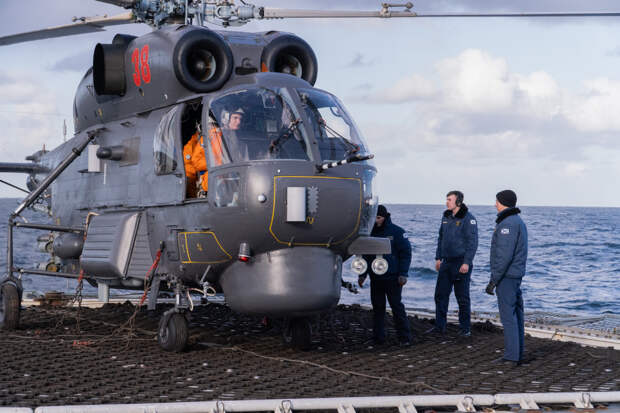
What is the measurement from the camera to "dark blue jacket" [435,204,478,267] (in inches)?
432

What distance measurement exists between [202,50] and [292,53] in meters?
1.35

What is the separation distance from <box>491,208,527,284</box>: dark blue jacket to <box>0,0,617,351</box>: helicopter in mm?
1267

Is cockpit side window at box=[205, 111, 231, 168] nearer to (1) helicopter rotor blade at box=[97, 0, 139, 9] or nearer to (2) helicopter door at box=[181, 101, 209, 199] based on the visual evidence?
(2) helicopter door at box=[181, 101, 209, 199]

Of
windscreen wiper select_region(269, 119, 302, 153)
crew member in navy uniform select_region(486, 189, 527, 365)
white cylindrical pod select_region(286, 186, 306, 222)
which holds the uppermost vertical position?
windscreen wiper select_region(269, 119, 302, 153)

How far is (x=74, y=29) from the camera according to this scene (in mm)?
11641

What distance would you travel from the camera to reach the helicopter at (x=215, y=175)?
828cm

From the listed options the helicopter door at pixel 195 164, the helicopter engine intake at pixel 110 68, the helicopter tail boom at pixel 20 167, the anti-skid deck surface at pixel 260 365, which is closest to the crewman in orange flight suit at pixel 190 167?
the helicopter door at pixel 195 164

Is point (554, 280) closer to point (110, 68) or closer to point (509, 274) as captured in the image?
point (509, 274)

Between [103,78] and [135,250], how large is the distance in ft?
8.10

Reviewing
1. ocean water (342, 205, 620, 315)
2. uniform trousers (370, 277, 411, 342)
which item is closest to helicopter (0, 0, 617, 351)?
uniform trousers (370, 277, 411, 342)

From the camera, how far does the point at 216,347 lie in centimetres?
Result: 948

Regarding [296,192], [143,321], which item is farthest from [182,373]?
[143,321]

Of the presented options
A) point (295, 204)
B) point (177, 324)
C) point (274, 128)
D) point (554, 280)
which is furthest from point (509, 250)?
point (554, 280)

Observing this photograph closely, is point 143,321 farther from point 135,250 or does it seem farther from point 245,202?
point 245,202
